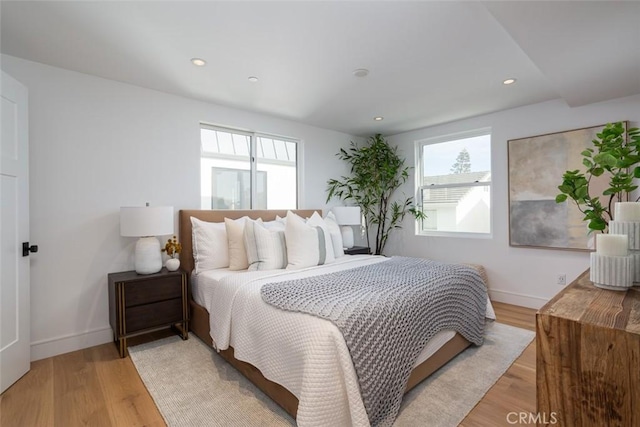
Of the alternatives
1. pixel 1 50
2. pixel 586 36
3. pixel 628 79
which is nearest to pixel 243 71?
pixel 1 50

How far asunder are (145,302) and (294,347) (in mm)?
1705

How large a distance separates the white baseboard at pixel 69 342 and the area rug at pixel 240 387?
388mm

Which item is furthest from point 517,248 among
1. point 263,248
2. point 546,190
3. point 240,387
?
point 240,387

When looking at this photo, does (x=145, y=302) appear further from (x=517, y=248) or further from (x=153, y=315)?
(x=517, y=248)

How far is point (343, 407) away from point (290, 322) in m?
0.48

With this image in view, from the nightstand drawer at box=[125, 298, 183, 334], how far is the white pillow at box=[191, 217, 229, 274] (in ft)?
1.22

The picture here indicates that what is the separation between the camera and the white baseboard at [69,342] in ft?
7.86

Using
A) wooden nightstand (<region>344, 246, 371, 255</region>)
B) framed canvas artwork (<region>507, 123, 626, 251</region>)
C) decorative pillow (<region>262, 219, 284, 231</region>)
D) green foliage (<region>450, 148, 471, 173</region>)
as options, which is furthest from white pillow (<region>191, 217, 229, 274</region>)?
framed canvas artwork (<region>507, 123, 626, 251</region>)

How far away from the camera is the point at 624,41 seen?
75.5 inches

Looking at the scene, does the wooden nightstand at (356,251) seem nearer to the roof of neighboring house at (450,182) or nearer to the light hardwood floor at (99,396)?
the roof of neighboring house at (450,182)

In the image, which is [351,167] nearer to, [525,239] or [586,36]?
[525,239]

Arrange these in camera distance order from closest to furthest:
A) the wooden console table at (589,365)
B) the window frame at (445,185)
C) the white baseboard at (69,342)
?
the wooden console table at (589,365) < the white baseboard at (69,342) < the window frame at (445,185)

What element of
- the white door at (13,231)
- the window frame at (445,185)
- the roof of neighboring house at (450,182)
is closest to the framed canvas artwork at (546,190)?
the window frame at (445,185)

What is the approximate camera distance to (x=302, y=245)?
9.18ft
